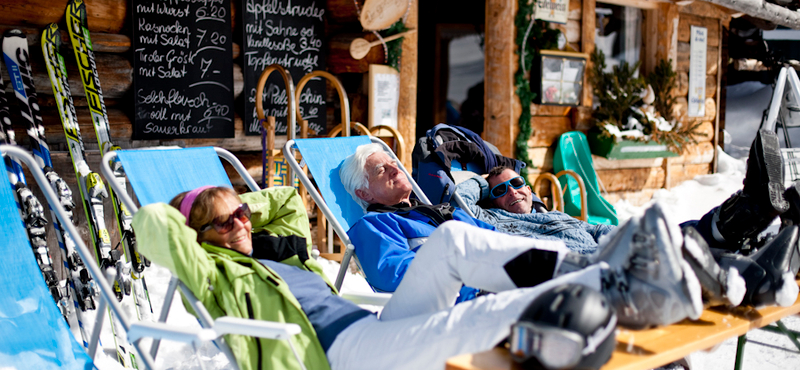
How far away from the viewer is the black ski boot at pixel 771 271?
4.79 feet

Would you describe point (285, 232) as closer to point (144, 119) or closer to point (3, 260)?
point (3, 260)

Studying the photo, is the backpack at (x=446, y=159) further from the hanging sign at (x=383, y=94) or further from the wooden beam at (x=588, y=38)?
the wooden beam at (x=588, y=38)

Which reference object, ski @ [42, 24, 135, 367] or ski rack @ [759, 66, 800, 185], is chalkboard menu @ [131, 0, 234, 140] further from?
ski rack @ [759, 66, 800, 185]

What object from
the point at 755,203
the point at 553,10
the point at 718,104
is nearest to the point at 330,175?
the point at 755,203

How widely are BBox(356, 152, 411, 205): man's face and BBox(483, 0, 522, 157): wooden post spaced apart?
9.27 ft

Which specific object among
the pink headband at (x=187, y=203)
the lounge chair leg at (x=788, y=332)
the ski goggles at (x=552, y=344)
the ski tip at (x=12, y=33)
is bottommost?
the lounge chair leg at (x=788, y=332)

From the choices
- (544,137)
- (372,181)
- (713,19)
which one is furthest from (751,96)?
(372,181)

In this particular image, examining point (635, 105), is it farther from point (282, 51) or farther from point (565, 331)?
point (565, 331)

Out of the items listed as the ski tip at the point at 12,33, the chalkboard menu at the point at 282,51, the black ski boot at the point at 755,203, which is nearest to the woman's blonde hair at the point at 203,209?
the black ski boot at the point at 755,203

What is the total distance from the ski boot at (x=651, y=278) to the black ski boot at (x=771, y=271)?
14.4 inches

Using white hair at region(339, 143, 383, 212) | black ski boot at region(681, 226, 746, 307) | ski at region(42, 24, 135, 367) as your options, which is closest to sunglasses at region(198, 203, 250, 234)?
white hair at region(339, 143, 383, 212)

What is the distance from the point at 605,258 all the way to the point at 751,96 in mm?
8022

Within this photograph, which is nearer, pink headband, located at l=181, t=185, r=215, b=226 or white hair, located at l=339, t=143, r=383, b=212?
pink headband, located at l=181, t=185, r=215, b=226

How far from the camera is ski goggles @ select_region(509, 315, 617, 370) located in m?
1.00
